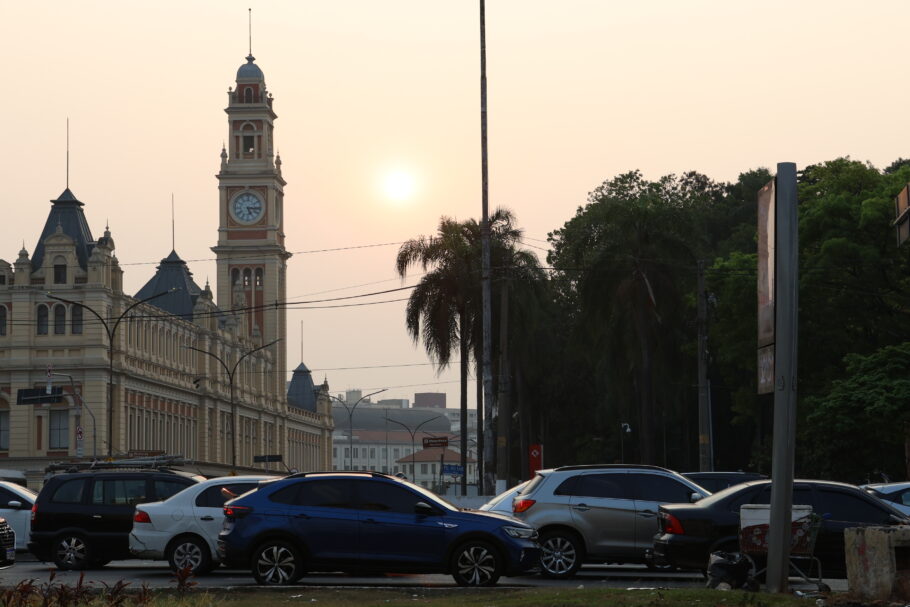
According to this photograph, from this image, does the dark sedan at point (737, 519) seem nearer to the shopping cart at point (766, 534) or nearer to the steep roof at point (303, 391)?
the shopping cart at point (766, 534)

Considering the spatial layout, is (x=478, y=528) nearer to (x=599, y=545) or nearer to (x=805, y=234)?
(x=599, y=545)

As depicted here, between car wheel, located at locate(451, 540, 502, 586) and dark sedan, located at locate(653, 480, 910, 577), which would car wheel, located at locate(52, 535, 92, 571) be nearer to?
car wheel, located at locate(451, 540, 502, 586)

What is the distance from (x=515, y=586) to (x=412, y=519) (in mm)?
1587

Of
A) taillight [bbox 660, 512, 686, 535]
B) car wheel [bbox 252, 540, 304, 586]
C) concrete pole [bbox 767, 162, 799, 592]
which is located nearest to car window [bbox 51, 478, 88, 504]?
car wheel [bbox 252, 540, 304, 586]

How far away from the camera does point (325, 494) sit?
68.5 ft

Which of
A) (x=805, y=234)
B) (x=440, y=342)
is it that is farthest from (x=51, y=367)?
(x=805, y=234)

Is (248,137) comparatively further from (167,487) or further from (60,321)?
(167,487)

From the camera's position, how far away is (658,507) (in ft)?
71.9

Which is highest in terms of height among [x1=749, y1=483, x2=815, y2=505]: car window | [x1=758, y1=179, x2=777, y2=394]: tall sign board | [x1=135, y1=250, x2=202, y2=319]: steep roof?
[x1=135, y1=250, x2=202, y2=319]: steep roof

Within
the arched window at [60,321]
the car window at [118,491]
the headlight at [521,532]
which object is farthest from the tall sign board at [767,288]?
the arched window at [60,321]

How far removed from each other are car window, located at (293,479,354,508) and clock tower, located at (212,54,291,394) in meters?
119

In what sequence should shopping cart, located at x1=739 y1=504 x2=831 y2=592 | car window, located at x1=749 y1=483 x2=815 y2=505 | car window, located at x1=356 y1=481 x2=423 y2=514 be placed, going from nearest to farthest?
shopping cart, located at x1=739 y1=504 x2=831 y2=592, car window, located at x1=356 y1=481 x2=423 y2=514, car window, located at x1=749 y1=483 x2=815 y2=505

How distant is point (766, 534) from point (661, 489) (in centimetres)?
483

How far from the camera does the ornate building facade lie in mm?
88500
